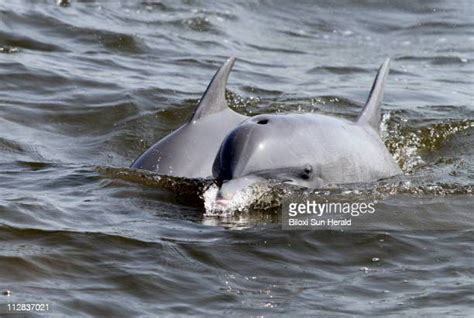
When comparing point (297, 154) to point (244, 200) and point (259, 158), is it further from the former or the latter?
point (244, 200)

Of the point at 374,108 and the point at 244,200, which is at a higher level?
the point at 374,108

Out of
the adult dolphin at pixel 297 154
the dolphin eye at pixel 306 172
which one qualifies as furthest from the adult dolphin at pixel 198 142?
the dolphin eye at pixel 306 172

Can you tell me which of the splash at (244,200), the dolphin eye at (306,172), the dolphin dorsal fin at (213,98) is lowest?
the splash at (244,200)

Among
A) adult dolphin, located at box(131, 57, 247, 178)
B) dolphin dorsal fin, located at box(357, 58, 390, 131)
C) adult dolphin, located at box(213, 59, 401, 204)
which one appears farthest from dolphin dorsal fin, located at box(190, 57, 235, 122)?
dolphin dorsal fin, located at box(357, 58, 390, 131)

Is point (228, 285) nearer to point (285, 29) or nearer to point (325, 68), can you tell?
point (325, 68)

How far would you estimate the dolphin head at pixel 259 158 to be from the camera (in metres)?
8.02

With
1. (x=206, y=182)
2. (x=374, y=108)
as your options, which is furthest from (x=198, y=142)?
(x=374, y=108)

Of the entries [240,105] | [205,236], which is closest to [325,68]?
[240,105]

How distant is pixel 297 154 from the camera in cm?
836

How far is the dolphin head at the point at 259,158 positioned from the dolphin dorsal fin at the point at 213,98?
0.77 meters

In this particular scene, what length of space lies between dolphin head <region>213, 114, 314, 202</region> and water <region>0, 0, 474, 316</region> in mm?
283

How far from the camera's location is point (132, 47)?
49.9 feet

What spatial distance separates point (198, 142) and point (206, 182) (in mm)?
451

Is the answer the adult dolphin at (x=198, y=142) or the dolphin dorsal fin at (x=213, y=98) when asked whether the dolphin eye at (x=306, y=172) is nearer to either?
the adult dolphin at (x=198, y=142)
